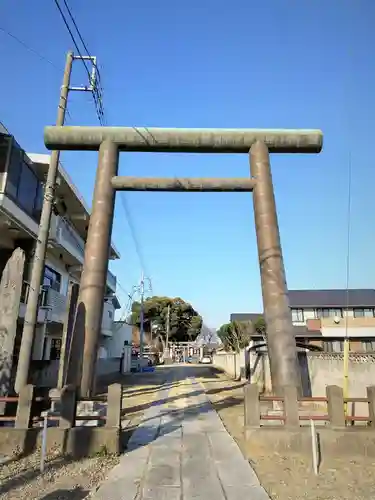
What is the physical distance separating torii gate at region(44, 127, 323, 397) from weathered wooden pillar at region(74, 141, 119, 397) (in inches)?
0.8

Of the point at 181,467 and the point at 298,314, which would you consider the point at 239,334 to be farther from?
the point at 181,467

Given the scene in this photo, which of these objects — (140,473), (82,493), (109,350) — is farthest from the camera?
(109,350)

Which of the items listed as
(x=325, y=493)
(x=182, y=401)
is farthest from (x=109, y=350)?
(x=325, y=493)

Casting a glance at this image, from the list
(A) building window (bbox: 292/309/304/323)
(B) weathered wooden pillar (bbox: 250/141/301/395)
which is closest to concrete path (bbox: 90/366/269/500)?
(B) weathered wooden pillar (bbox: 250/141/301/395)

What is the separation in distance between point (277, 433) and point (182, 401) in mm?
7745

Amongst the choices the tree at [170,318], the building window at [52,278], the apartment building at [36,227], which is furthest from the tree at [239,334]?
the tree at [170,318]

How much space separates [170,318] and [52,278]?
1793 inches

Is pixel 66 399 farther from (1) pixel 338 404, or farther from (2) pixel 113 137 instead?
(2) pixel 113 137

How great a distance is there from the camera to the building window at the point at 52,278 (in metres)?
19.3

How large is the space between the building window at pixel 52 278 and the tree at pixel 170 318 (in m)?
43.0

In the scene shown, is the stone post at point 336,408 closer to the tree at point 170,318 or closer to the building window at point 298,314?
the building window at point 298,314

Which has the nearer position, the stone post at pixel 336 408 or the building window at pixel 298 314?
the stone post at pixel 336 408

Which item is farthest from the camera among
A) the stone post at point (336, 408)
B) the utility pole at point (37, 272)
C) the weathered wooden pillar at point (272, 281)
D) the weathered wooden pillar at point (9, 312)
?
the utility pole at point (37, 272)

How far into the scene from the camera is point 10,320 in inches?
314
